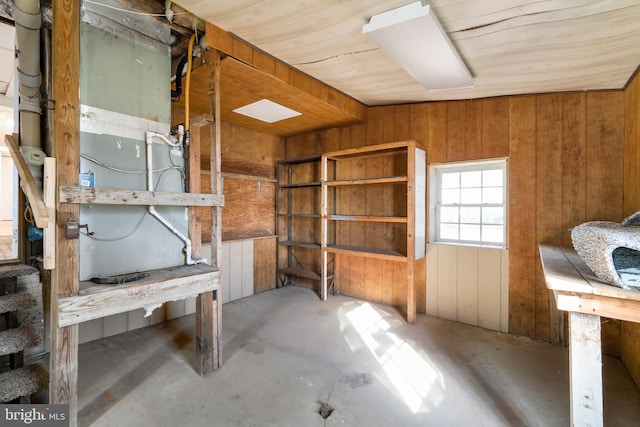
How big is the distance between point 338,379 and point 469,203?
219cm

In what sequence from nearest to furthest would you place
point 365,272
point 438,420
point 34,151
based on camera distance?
point 438,420 < point 34,151 < point 365,272

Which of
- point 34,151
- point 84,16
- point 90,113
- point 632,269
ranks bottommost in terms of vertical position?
point 632,269

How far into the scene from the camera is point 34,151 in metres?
1.83

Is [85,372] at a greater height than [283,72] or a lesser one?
lesser

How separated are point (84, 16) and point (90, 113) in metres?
0.56

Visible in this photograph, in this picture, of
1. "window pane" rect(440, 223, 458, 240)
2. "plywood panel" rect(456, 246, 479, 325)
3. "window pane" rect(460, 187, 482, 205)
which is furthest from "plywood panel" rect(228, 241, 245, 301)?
"window pane" rect(460, 187, 482, 205)

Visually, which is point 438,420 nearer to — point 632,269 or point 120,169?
point 632,269

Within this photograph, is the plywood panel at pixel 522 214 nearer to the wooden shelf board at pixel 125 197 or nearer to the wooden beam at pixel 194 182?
the wooden shelf board at pixel 125 197

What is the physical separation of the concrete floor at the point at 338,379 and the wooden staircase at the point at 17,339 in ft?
0.99

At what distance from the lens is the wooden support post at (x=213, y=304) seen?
2090mm

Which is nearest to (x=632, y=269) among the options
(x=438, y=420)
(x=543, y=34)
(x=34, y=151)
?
(x=438, y=420)

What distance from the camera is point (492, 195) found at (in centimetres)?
292

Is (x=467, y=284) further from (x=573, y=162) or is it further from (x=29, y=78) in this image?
(x=29, y=78)

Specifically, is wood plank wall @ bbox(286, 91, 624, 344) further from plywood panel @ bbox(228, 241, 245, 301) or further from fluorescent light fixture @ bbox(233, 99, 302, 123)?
plywood panel @ bbox(228, 241, 245, 301)
